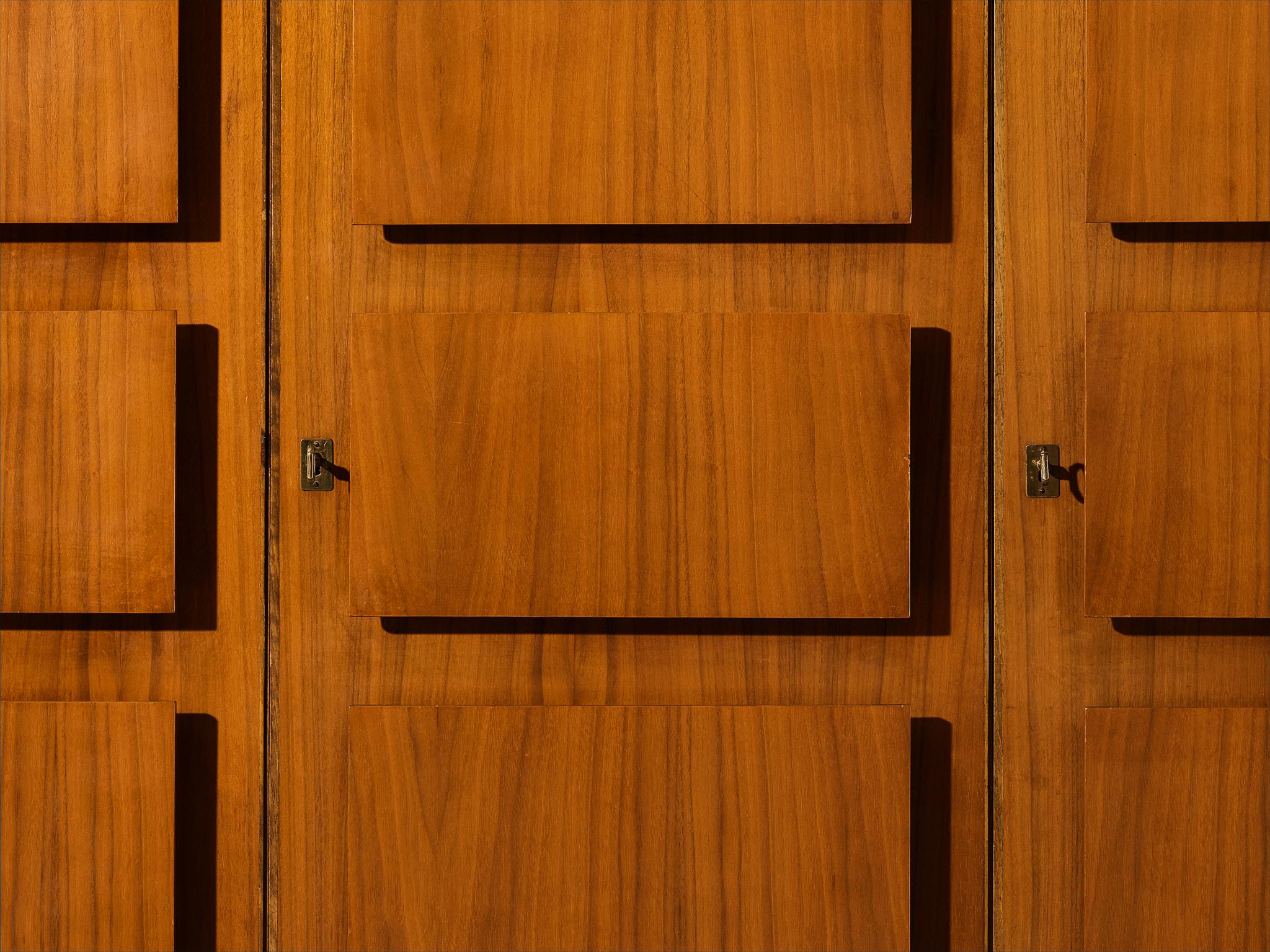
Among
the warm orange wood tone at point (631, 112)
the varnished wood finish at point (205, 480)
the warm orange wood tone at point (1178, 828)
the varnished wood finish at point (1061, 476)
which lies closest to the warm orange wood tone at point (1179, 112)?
the varnished wood finish at point (1061, 476)

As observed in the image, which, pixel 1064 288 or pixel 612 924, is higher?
pixel 1064 288

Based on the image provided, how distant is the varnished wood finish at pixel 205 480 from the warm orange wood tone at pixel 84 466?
0.03 meters

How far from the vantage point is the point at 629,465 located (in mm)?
739

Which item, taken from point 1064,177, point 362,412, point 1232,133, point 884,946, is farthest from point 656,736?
point 1232,133

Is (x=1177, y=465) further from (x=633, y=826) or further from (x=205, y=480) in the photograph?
(x=205, y=480)

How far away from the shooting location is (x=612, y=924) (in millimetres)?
748

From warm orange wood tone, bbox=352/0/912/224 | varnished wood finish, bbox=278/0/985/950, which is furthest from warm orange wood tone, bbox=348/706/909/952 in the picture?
warm orange wood tone, bbox=352/0/912/224

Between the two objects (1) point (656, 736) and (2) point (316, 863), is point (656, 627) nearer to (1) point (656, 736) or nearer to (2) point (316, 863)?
(1) point (656, 736)

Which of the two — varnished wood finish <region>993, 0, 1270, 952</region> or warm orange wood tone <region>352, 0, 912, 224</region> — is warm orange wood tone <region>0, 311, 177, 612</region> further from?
varnished wood finish <region>993, 0, 1270, 952</region>

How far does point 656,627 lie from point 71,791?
49cm

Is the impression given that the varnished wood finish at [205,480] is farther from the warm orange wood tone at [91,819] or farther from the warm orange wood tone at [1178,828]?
the warm orange wood tone at [1178,828]

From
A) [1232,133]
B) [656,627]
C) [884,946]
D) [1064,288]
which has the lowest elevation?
[884,946]

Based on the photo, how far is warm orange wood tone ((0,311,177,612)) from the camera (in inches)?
29.1

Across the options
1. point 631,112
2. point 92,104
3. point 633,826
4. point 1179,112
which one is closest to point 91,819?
point 633,826
